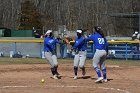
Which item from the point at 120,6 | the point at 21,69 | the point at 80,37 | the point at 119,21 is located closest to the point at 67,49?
the point at 21,69

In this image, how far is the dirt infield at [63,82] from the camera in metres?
14.8

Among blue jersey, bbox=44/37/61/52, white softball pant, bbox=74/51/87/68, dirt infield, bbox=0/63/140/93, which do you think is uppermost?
blue jersey, bbox=44/37/61/52

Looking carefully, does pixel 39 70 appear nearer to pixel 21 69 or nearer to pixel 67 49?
pixel 21 69

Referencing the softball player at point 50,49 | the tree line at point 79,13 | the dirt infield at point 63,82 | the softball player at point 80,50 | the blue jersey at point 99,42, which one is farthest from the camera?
the tree line at point 79,13

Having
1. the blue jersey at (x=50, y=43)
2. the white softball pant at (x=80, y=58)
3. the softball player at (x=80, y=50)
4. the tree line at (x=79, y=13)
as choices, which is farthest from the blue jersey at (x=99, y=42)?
the tree line at (x=79, y=13)

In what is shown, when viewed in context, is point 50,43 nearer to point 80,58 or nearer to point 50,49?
point 50,49

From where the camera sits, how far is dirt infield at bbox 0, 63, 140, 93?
48.7 ft

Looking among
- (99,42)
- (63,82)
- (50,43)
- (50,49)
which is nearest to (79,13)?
(50,49)

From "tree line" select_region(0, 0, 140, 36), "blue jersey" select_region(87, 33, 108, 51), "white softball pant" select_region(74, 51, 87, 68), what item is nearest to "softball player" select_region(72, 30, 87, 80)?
"white softball pant" select_region(74, 51, 87, 68)

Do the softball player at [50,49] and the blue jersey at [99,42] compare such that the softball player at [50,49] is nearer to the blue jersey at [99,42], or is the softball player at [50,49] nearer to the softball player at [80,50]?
the softball player at [80,50]

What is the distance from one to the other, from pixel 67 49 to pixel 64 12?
51629mm

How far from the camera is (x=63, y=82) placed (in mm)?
17312

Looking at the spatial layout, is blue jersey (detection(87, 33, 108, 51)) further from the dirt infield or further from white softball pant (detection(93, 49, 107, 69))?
the dirt infield

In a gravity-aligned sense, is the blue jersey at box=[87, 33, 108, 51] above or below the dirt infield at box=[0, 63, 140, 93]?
above
